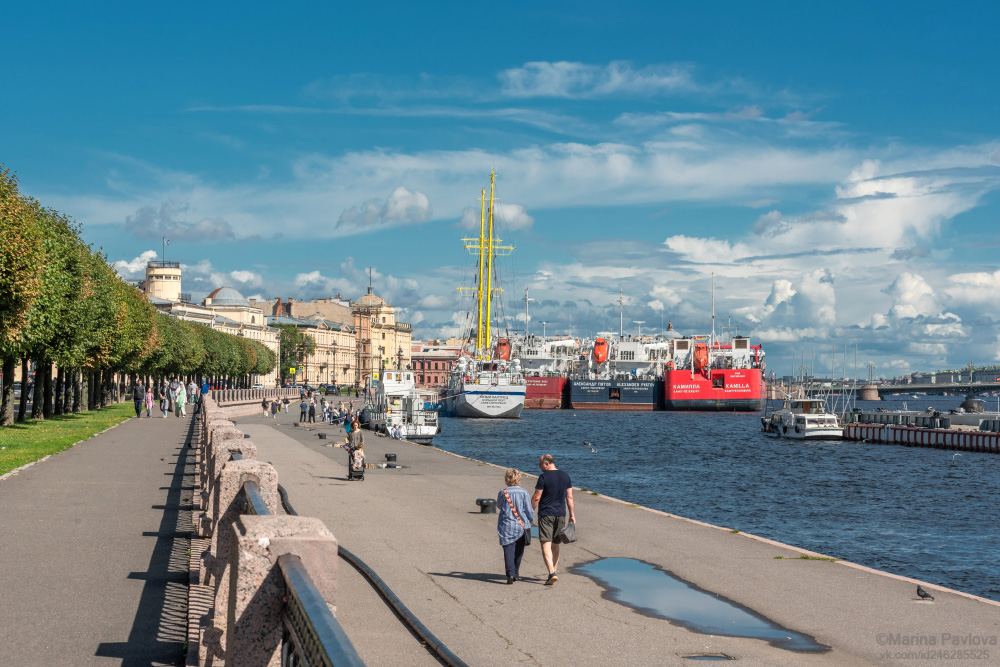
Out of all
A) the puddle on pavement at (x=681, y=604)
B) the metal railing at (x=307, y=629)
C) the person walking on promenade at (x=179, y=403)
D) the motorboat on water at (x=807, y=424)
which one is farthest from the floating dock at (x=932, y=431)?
the metal railing at (x=307, y=629)

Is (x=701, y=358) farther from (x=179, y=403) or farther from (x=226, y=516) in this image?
(x=226, y=516)

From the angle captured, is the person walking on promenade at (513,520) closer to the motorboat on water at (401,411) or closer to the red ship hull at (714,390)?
the motorboat on water at (401,411)

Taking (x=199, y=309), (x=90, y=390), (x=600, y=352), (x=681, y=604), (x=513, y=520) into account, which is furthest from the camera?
(x=199, y=309)

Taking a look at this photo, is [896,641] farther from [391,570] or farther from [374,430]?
[374,430]

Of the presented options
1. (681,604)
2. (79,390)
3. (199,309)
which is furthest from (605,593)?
(199,309)

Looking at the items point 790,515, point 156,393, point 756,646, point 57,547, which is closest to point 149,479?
point 57,547

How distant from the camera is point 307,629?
382cm

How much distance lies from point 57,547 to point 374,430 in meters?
51.4

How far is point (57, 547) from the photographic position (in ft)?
45.6

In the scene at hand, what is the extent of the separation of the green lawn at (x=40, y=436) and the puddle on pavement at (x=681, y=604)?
586 inches

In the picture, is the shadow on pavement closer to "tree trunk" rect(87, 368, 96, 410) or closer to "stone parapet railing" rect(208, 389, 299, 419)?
"tree trunk" rect(87, 368, 96, 410)

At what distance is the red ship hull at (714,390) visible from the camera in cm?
13062

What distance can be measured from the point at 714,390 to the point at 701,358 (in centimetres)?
450

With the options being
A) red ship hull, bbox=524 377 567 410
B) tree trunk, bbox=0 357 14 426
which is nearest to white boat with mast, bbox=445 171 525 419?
red ship hull, bbox=524 377 567 410
